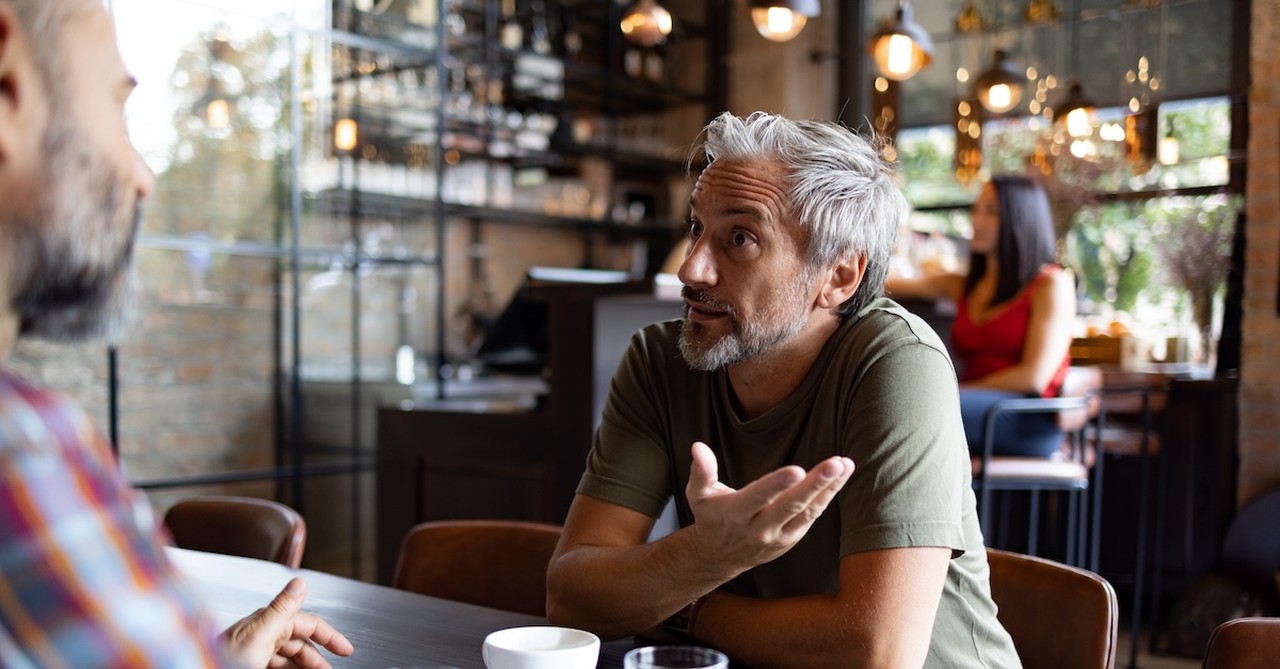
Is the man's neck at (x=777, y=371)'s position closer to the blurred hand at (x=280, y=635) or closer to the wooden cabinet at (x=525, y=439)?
the blurred hand at (x=280, y=635)

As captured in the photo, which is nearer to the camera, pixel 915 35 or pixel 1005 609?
pixel 1005 609

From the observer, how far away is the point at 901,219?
1714 mm

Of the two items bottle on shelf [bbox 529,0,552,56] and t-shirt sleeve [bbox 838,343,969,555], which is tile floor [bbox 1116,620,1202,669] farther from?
bottle on shelf [bbox 529,0,552,56]

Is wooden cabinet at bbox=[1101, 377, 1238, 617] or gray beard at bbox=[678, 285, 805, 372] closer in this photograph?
gray beard at bbox=[678, 285, 805, 372]

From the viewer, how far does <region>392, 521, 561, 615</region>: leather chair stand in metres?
1.89

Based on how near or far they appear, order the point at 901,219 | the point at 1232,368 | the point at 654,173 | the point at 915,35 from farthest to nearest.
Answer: the point at 654,173
the point at 1232,368
the point at 915,35
the point at 901,219

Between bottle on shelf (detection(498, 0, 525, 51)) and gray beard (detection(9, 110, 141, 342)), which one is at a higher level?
bottle on shelf (detection(498, 0, 525, 51))

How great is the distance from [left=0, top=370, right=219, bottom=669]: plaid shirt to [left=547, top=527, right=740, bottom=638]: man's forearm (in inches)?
29.0

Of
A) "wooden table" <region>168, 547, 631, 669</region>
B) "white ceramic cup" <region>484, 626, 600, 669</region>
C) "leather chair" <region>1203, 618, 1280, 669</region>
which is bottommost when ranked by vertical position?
"wooden table" <region>168, 547, 631, 669</region>

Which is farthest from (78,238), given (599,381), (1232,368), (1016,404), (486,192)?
(486,192)

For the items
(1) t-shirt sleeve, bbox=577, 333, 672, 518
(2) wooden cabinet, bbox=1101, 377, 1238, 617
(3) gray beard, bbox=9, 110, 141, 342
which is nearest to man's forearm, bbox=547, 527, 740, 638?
(1) t-shirt sleeve, bbox=577, 333, 672, 518

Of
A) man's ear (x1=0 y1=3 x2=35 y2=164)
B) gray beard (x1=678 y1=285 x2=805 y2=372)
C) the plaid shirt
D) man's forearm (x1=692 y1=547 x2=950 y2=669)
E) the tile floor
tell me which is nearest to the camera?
the plaid shirt

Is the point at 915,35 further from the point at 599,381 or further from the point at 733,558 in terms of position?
the point at 733,558

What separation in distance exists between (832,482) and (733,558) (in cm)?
18
